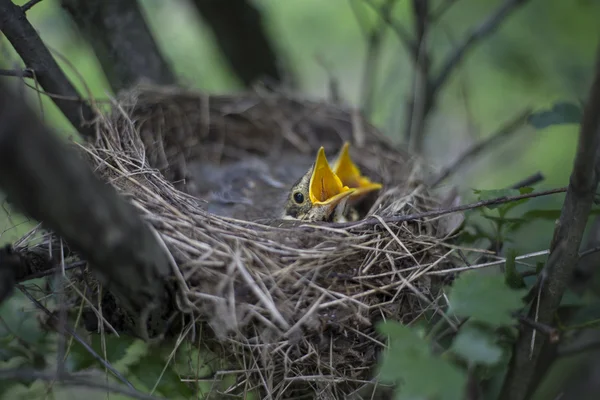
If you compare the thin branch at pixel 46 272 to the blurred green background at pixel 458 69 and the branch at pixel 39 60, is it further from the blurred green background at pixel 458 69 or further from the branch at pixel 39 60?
the blurred green background at pixel 458 69

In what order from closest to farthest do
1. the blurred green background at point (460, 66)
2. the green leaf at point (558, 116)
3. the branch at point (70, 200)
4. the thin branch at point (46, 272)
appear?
the branch at point (70, 200) < the thin branch at point (46, 272) < the green leaf at point (558, 116) < the blurred green background at point (460, 66)

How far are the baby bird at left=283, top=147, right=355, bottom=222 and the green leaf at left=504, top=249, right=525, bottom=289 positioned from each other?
40.1 inches

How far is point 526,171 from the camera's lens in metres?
5.00

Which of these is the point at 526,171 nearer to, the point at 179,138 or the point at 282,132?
the point at 282,132

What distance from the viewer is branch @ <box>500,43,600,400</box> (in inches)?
50.5

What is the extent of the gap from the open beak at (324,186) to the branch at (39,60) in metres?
1.09

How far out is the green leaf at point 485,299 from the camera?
4.07 feet

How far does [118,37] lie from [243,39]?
1.30 m

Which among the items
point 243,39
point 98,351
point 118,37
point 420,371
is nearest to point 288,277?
point 98,351

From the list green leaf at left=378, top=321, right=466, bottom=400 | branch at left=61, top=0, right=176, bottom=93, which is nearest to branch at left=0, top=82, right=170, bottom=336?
green leaf at left=378, top=321, right=466, bottom=400

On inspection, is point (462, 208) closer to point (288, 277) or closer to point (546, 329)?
point (546, 329)

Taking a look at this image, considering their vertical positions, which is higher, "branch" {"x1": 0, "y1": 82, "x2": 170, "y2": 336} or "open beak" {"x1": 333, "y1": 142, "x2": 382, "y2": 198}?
"branch" {"x1": 0, "y1": 82, "x2": 170, "y2": 336}

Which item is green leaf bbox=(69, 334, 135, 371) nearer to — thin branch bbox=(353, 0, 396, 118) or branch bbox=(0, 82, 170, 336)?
branch bbox=(0, 82, 170, 336)

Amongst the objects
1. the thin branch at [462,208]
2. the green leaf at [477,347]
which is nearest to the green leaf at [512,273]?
the thin branch at [462,208]
